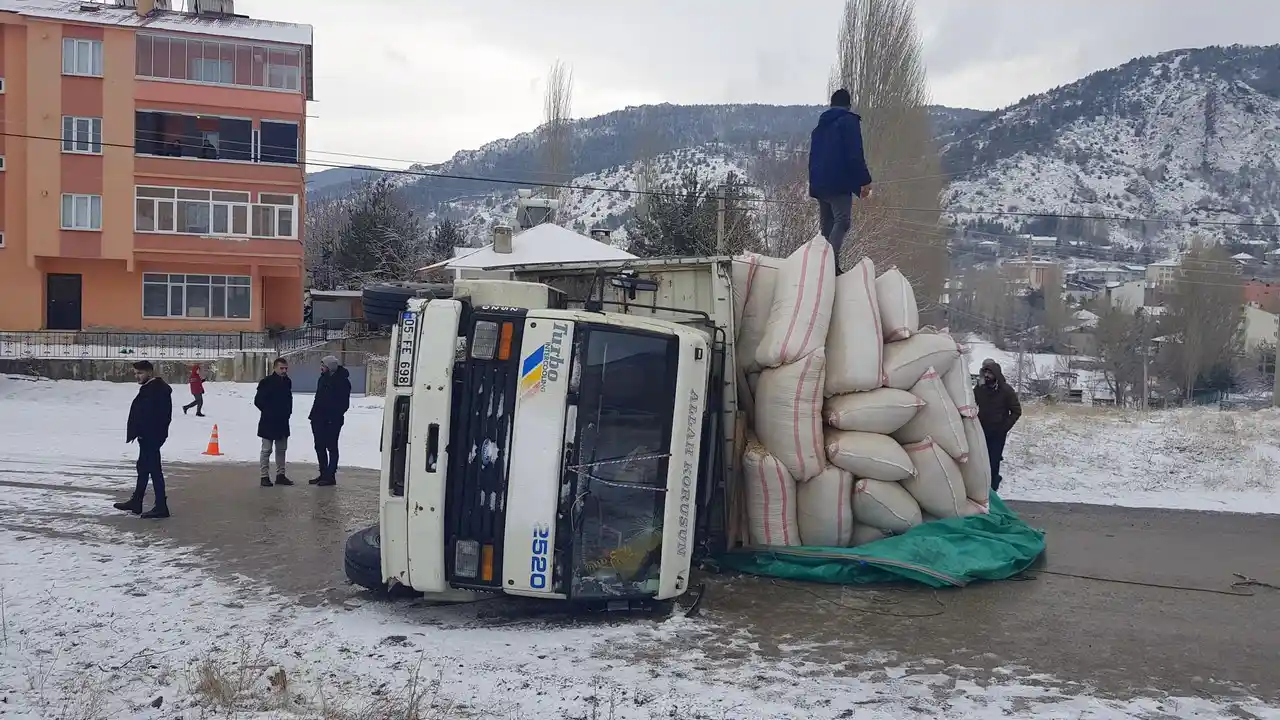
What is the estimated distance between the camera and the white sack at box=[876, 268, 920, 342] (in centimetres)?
899

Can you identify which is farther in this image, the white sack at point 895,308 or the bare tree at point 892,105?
the bare tree at point 892,105

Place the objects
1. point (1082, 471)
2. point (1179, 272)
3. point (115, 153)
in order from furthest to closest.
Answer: point (1179, 272) → point (115, 153) → point (1082, 471)

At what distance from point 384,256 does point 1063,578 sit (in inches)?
1844

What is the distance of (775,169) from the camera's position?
3572 centimetres

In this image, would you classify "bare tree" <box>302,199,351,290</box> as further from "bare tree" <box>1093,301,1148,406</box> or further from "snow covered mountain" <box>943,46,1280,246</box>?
"snow covered mountain" <box>943,46,1280,246</box>

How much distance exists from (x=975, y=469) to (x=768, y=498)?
224 centimetres

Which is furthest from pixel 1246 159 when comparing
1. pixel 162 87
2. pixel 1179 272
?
pixel 162 87

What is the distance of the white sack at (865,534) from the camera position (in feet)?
27.8

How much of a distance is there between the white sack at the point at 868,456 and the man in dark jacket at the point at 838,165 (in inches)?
75.5

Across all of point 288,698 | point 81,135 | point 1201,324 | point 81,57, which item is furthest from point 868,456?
point 1201,324

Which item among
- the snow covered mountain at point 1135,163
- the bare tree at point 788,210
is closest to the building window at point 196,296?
the bare tree at point 788,210

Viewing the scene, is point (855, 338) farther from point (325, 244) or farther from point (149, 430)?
point (325, 244)

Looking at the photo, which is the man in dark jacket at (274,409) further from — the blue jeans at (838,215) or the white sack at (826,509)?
the white sack at (826,509)

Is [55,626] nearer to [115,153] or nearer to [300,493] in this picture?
[300,493]
